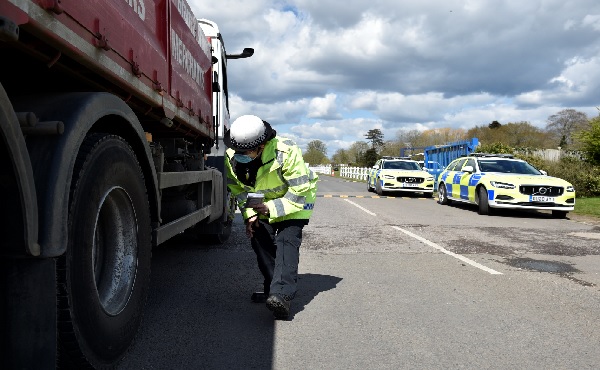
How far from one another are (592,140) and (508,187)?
27.9 ft

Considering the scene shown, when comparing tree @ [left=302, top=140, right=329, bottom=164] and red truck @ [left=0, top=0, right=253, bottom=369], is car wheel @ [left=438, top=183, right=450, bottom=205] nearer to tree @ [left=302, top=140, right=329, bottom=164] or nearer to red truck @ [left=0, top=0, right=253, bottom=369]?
red truck @ [left=0, top=0, right=253, bottom=369]

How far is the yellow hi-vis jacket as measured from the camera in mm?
3871

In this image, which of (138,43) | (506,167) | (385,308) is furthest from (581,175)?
(138,43)

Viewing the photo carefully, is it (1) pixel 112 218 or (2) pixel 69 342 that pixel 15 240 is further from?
(1) pixel 112 218

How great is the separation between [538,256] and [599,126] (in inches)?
534

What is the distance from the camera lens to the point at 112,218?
9.63 feet

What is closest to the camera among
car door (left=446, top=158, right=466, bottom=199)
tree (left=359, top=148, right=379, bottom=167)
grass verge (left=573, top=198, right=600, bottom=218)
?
grass verge (left=573, top=198, right=600, bottom=218)

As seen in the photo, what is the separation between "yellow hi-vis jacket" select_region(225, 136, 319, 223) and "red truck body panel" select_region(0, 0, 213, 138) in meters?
0.94

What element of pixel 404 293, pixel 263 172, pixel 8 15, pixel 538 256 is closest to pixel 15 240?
pixel 8 15

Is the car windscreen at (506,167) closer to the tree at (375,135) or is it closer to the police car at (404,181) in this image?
the police car at (404,181)

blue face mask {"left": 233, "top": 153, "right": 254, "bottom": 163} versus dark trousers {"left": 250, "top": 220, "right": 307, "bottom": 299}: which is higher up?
blue face mask {"left": 233, "top": 153, "right": 254, "bottom": 163}

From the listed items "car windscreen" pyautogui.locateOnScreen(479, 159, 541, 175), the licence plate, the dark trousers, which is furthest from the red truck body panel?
"car windscreen" pyautogui.locateOnScreen(479, 159, 541, 175)

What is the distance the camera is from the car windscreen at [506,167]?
41.3 feet

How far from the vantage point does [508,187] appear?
37.3 ft
